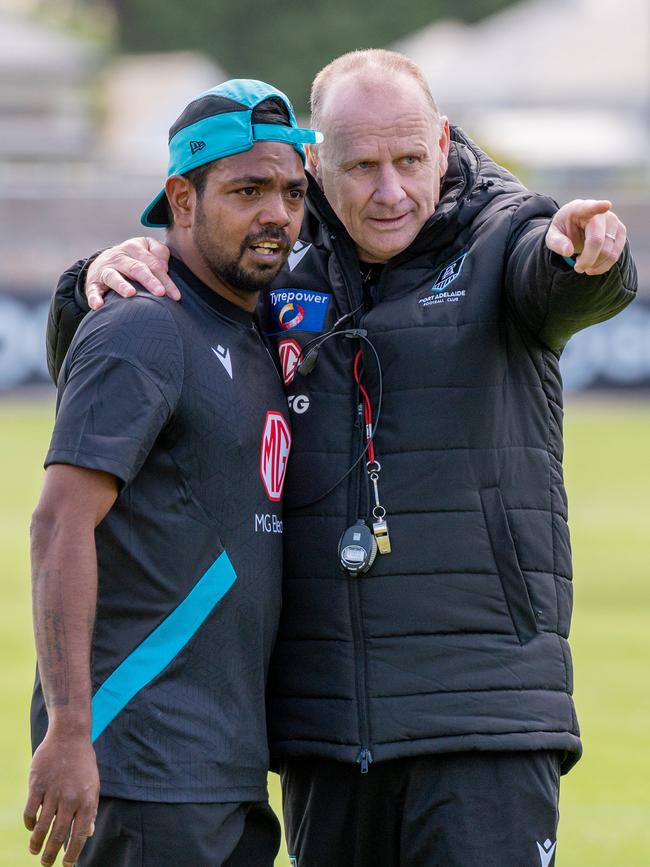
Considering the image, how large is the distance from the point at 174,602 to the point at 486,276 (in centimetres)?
101

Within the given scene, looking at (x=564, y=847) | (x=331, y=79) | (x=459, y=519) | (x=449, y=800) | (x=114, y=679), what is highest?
(x=331, y=79)

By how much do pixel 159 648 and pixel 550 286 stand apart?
3.67 ft

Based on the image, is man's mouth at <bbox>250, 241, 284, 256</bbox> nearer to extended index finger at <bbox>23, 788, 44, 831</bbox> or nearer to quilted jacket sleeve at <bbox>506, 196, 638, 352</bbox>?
quilted jacket sleeve at <bbox>506, 196, 638, 352</bbox>

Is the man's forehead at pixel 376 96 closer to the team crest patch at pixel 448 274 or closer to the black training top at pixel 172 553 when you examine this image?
the team crest patch at pixel 448 274

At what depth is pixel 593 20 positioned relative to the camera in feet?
193

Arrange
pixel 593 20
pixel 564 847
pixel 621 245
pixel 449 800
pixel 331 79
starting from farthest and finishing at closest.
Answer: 1. pixel 593 20
2. pixel 564 847
3. pixel 331 79
4. pixel 449 800
5. pixel 621 245

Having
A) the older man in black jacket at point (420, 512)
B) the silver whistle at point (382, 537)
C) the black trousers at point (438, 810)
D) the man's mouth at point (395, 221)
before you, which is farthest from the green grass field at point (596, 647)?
the man's mouth at point (395, 221)

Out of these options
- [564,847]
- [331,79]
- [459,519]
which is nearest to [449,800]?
[459,519]

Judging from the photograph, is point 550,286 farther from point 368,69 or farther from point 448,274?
point 368,69

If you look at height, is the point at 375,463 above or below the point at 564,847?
above

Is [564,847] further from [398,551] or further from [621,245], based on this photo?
[621,245]

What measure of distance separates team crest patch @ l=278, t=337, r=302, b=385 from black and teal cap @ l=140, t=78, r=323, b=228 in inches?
17.0

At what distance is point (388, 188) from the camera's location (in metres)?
3.69

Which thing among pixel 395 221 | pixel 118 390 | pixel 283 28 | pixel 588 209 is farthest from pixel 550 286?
pixel 283 28
